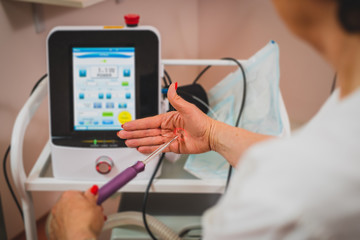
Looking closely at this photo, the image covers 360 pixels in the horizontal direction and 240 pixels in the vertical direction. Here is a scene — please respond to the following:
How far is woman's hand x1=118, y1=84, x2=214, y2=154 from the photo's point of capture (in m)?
0.94

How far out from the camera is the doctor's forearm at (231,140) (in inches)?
33.4

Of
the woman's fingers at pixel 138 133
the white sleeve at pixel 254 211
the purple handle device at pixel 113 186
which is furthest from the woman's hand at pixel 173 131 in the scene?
the white sleeve at pixel 254 211

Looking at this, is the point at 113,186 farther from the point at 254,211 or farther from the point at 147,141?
the point at 254,211

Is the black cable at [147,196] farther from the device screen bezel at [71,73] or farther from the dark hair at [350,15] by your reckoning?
the dark hair at [350,15]

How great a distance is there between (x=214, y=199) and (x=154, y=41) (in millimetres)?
627

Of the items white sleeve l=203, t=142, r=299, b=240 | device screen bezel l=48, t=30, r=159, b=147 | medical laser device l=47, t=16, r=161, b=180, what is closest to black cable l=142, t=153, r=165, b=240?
medical laser device l=47, t=16, r=161, b=180

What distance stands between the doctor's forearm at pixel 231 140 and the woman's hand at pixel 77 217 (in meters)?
0.33

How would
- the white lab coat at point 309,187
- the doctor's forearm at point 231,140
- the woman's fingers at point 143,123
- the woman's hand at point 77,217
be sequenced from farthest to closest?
1. the woman's fingers at point 143,123
2. the doctor's forearm at point 231,140
3. the woman's hand at point 77,217
4. the white lab coat at point 309,187

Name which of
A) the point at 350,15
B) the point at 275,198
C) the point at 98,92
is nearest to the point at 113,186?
the point at 98,92

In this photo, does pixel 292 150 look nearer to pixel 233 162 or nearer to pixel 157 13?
pixel 233 162

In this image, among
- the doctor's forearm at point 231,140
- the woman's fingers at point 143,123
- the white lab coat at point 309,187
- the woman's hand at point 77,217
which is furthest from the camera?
the woman's fingers at point 143,123

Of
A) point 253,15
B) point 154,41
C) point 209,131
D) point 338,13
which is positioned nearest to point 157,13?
point 253,15

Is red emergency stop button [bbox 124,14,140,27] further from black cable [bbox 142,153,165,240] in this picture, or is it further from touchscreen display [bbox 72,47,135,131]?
black cable [bbox 142,153,165,240]

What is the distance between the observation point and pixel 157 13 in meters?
2.31
